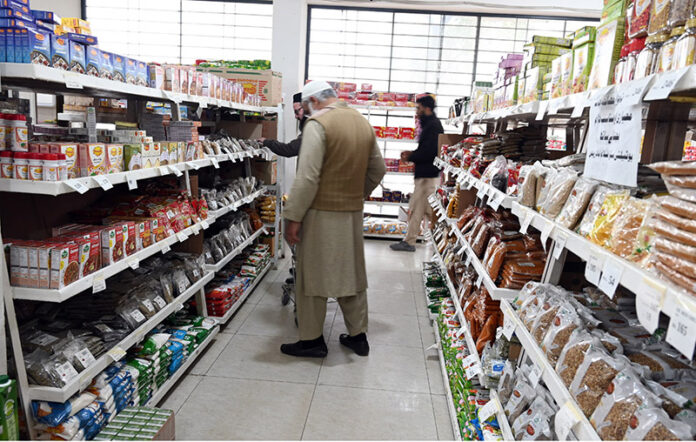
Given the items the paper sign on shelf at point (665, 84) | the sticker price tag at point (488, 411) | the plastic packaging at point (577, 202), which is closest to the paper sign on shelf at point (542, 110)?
the plastic packaging at point (577, 202)

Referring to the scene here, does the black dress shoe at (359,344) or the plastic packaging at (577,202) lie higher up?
the plastic packaging at (577,202)

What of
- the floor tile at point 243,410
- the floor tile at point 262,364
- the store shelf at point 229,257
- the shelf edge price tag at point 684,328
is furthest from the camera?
the store shelf at point 229,257

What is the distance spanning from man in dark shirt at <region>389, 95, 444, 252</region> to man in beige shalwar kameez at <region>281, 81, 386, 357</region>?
122 inches

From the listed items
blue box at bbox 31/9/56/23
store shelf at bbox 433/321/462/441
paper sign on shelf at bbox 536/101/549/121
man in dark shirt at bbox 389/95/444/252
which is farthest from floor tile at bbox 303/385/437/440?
man in dark shirt at bbox 389/95/444/252

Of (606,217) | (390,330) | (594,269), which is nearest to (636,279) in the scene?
(594,269)

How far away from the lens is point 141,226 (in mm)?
2803

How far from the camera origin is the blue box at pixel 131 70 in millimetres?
2545

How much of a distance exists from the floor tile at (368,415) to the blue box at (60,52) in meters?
2.20

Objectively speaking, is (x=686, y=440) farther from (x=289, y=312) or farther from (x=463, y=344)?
(x=289, y=312)

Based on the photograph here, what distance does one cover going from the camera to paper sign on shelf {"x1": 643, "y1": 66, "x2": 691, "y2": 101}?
3.60 feet

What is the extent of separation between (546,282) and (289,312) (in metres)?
2.91

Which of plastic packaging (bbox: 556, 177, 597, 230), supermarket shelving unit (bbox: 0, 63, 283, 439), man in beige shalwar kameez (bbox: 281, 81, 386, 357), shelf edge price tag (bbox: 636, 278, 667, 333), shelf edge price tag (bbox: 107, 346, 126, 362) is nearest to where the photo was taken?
shelf edge price tag (bbox: 636, 278, 667, 333)

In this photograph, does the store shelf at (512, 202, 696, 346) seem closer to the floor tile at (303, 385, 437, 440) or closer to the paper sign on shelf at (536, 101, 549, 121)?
the paper sign on shelf at (536, 101, 549, 121)

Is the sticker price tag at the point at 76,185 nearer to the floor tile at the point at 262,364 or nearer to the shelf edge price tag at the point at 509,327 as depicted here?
the floor tile at the point at 262,364
